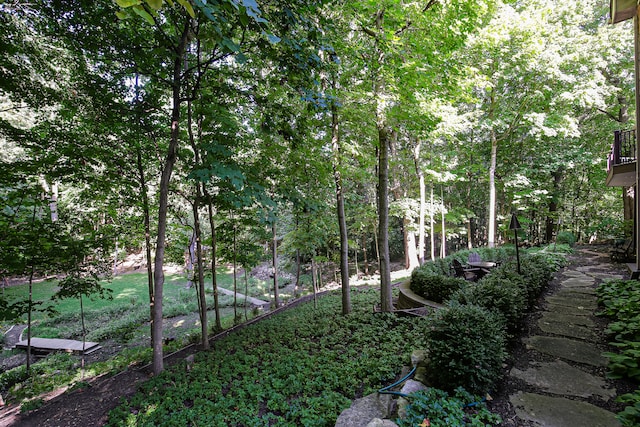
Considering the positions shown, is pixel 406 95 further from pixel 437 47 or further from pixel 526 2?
pixel 526 2

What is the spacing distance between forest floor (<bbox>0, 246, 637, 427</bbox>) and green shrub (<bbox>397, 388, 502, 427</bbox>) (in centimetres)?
19

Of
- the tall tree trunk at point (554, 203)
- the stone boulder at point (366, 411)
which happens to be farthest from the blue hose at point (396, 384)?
the tall tree trunk at point (554, 203)

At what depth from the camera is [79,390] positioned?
4254mm

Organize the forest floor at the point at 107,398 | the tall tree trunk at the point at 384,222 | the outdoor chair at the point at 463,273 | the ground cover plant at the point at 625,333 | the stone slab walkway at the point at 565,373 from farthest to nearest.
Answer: the outdoor chair at the point at 463,273 < the tall tree trunk at the point at 384,222 < the forest floor at the point at 107,398 < the stone slab walkway at the point at 565,373 < the ground cover plant at the point at 625,333

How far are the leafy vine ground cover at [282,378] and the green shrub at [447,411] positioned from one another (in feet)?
2.96

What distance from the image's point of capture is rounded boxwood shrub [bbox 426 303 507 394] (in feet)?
8.07

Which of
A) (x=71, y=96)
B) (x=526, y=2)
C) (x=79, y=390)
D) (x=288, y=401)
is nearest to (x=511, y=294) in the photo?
(x=288, y=401)

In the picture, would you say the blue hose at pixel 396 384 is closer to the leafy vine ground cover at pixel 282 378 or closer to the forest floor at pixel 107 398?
the leafy vine ground cover at pixel 282 378

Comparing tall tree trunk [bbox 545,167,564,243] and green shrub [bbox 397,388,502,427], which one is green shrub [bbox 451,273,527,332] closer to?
green shrub [bbox 397,388,502,427]

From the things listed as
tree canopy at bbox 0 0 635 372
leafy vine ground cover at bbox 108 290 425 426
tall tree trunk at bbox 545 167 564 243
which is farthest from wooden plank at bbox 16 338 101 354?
tall tree trunk at bbox 545 167 564 243

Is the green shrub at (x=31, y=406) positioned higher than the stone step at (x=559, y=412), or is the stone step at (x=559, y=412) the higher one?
the stone step at (x=559, y=412)

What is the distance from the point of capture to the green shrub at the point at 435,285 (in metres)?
5.64

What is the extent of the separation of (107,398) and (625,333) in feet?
22.6

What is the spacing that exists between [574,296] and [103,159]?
936 centimetres
